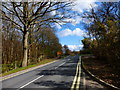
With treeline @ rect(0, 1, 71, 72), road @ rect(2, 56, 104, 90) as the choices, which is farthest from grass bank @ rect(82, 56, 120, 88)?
treeline @ rect(0, 1, 71, 72)

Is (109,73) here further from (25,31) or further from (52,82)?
(25,31)

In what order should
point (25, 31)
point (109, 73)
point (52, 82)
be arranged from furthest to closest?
point (25, 31)
point (109, 73)
point (52, 82)

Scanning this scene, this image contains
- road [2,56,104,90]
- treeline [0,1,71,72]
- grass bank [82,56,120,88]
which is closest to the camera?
road [2,56,104,90]

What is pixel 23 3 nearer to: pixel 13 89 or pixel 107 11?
pixel 13 89

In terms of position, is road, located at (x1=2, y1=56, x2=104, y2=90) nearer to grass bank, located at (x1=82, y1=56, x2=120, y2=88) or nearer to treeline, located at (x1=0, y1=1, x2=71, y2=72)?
grass bank, located at (x1=82, y1=56, x2=120, y2=88)

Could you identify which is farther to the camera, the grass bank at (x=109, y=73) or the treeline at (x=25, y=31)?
the treeline at (x=25, y=31)

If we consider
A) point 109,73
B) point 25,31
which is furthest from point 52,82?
point 25,31

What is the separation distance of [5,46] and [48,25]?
48.9ft

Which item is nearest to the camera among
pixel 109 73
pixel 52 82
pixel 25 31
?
pixel 52 82

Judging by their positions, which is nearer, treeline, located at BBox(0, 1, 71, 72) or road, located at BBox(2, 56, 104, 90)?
road, located at BBox(2, 56, 104, 90)

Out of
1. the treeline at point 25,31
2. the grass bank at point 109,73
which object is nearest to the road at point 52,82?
the grass bank at point 109,73

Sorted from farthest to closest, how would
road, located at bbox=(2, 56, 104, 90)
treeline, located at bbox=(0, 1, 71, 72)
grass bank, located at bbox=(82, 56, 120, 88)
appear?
treeline, located at bbox=(0, 1, 71, 72) < grass bank, located at bbox=(82, 56, 120, 88) < road, located at bbox=(2, 56, 104, 90)

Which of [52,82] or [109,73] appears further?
[109,73]

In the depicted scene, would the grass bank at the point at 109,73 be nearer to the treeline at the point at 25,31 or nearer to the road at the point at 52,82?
the road at the point at 52,82
